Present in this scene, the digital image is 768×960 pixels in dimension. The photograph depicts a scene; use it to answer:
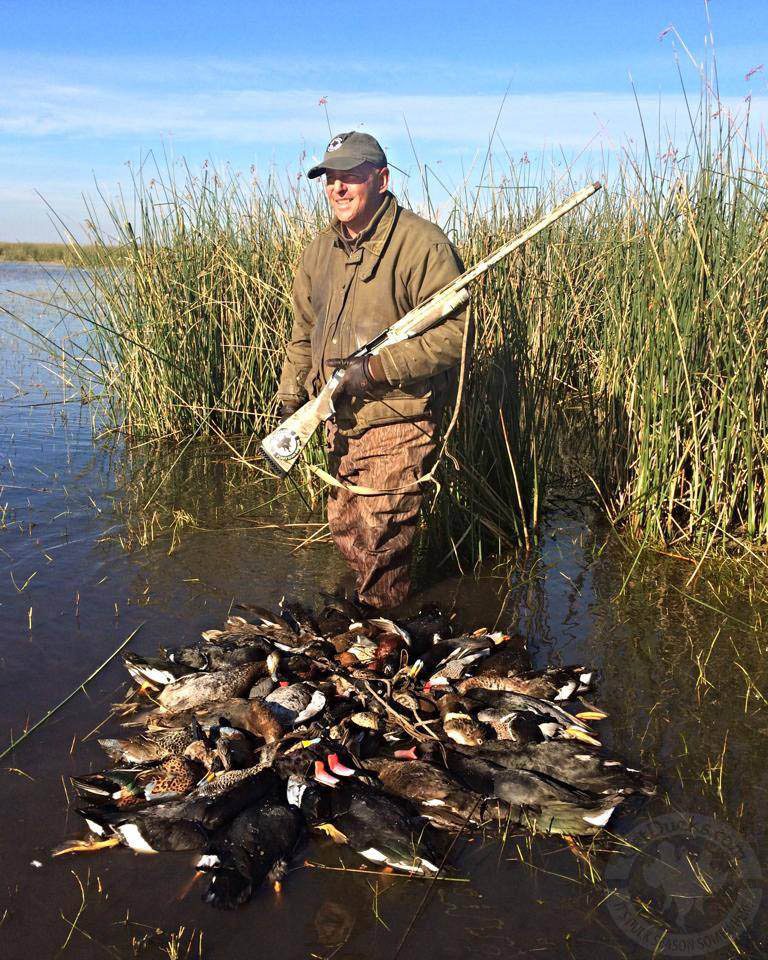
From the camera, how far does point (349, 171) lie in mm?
4551

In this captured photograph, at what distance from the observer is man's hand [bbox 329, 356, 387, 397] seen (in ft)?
14.5

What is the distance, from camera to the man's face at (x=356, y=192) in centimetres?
457

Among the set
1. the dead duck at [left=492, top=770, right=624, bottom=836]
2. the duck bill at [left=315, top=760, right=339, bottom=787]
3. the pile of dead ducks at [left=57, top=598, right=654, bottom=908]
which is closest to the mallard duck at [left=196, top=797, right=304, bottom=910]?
the pile of dead ducks at [left=57, top=598, right=654, bottom=908]

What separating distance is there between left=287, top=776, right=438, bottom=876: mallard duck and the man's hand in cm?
204

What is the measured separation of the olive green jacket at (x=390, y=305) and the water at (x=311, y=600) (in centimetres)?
137

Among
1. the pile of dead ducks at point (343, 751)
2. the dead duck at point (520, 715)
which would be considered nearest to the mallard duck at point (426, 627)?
the pile of dead ducks at point (343, 751)

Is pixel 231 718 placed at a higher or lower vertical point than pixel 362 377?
lower

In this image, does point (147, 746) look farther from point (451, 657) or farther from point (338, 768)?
point (451, 657)

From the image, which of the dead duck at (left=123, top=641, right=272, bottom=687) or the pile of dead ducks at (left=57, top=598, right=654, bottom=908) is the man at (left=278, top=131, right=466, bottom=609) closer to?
the pile of dead ducks at (left=57, top=598, right=654, bottom=908)

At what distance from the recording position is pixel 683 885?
111 inches

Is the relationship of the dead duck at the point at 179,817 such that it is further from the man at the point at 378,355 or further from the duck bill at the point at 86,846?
the man at the point at 378,355

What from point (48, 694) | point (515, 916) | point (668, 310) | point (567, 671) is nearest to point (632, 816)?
point (515, 916)

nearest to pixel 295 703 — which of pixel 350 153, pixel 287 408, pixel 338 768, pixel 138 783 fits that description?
pixel 338 768

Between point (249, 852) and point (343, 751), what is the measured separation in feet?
2.24
